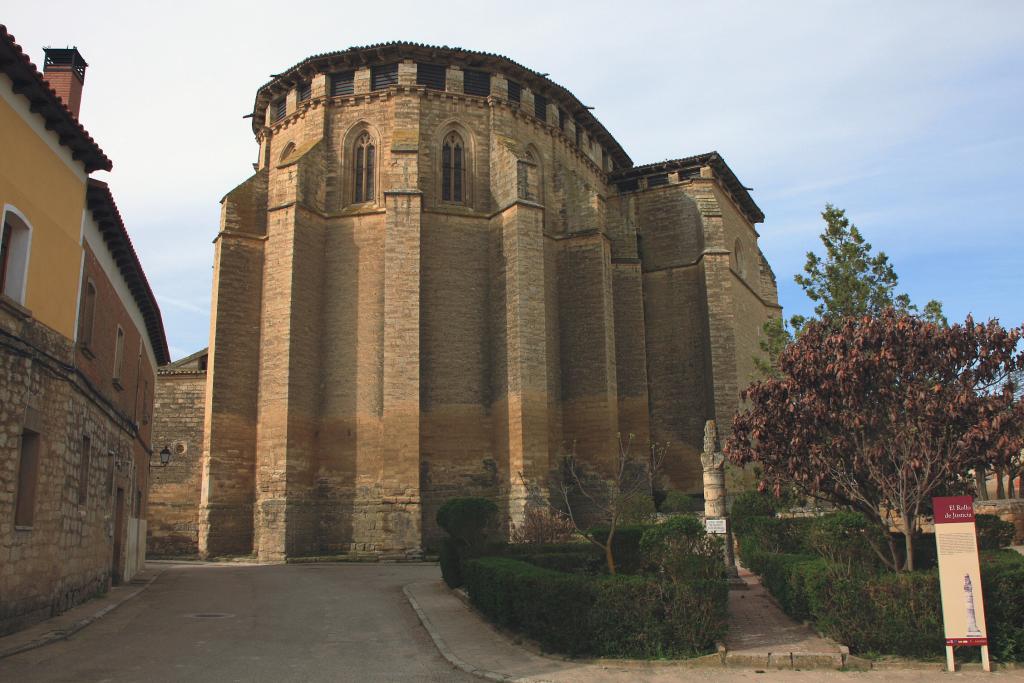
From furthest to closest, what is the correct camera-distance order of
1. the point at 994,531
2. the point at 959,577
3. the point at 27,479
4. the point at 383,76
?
the point at 383,76 < the point at 994,531 < the point at 27,479 < the point at 959,577

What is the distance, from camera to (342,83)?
27312 millimetres

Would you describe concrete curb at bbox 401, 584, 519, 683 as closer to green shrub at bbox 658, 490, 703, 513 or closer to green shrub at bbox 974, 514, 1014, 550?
green shrub at bbox 974, 514, 1014, 550

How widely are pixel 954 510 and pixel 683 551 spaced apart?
3.15 m

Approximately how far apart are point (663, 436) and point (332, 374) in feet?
42.9

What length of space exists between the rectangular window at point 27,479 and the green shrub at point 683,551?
25.4 feet

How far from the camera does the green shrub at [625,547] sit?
13.6 meters

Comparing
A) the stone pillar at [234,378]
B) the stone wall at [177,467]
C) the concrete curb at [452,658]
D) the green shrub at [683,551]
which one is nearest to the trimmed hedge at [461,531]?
the concrete curb at [452,658]

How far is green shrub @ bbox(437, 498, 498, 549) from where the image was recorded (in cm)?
1501

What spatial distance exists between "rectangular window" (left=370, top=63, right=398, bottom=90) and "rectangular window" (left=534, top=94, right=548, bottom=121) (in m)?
5.11

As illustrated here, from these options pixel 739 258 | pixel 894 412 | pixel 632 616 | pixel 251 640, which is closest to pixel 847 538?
pixel 894 412

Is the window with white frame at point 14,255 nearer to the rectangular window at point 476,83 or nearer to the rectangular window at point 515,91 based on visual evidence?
the rectangular window at point 476,83

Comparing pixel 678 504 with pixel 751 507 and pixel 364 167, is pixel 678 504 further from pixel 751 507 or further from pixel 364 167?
pixel 364 167

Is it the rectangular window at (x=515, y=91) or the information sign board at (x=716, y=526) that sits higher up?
the rectangular window at (x=515, y=91)

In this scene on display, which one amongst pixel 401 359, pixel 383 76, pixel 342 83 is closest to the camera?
pixel 401 359
